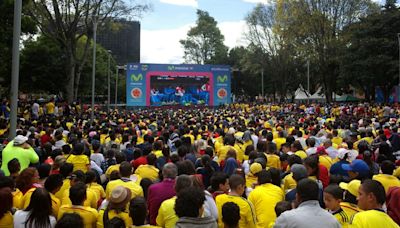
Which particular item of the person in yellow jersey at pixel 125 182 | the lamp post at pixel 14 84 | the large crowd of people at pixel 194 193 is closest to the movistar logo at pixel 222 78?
the lamp post at pixel 14 84

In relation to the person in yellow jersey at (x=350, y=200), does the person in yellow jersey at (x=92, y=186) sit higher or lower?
lower

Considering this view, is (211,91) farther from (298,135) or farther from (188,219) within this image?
(188,219)

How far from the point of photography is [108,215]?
4.50 m

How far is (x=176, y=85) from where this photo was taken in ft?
153

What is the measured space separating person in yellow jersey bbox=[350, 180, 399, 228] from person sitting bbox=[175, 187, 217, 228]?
4.33 ft

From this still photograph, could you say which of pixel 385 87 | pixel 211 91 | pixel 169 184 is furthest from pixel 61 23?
pixel 385 87

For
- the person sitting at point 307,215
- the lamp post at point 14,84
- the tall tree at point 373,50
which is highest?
the tall tree at point 373,50

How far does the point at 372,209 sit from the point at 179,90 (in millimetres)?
43042

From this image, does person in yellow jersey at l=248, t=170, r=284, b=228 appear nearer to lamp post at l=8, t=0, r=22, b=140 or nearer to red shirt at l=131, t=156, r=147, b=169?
red shirt at l=131, t=156, r=147, b=169

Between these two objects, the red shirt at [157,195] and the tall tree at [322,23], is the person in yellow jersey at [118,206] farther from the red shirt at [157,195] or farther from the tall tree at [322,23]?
the tall tree at [322,23]

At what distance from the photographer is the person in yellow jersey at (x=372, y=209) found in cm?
372

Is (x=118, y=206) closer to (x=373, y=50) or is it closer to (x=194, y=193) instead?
Answer: (x=194, y=193)

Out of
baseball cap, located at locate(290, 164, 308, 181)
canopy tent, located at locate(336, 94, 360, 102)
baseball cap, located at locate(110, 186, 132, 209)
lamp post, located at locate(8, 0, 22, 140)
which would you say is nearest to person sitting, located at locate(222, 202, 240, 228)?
baseball cap, located at locate(110, 186, 132, 209)

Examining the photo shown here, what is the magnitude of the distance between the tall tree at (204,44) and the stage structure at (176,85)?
27193 millimetres
